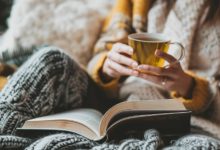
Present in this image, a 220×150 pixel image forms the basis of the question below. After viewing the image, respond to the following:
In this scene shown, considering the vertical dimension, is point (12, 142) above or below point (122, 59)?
below

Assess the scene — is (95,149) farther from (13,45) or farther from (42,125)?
(13,45)

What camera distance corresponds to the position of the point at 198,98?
1138mm

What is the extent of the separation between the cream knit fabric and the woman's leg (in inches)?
8.8

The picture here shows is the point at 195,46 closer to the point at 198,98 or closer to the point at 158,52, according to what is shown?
the point at 198,98

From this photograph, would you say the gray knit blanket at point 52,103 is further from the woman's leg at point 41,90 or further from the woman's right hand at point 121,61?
the woman's right hand at point 121,61

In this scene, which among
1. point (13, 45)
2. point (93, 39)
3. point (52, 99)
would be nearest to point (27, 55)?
point (13, 45)

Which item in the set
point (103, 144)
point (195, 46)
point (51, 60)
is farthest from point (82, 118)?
point (195, 46)

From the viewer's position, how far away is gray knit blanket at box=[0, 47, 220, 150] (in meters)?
0.81

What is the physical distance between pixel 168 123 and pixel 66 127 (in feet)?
0.79

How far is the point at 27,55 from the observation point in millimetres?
1313

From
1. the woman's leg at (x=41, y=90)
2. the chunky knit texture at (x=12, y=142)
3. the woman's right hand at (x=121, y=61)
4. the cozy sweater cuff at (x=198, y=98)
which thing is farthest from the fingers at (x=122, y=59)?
the chunky knit texture at (x=12, y=142)

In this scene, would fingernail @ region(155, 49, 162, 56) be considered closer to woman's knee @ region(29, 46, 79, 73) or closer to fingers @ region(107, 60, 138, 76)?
fingers @ region(107, 60, 138, 76)

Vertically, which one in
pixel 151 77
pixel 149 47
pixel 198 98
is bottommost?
pixel 198 98

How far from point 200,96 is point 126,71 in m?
0.26
